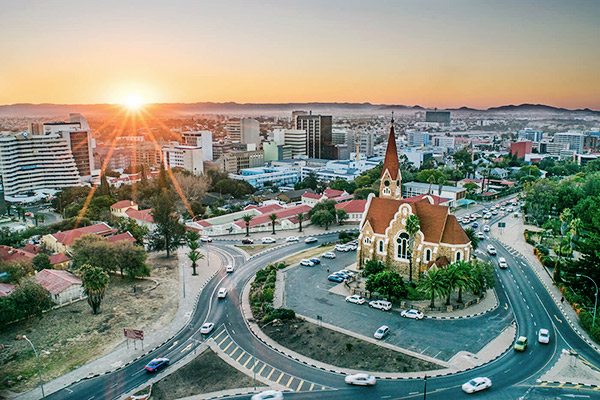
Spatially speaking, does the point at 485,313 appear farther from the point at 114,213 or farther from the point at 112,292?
the point at 114,213

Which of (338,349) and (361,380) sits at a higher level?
(361,380)

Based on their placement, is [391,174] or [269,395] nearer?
[269,395]

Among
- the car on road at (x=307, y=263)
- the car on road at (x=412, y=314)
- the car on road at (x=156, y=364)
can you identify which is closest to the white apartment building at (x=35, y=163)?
the car on road at (x=307, y=263)

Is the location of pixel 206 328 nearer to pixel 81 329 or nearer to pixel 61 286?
pixel 81 329

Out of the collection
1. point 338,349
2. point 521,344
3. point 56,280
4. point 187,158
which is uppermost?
point 187,158

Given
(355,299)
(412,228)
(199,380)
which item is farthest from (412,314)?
(199,380)

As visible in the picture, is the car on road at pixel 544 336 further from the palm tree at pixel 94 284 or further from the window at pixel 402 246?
the palm tree at pixel 94 284
